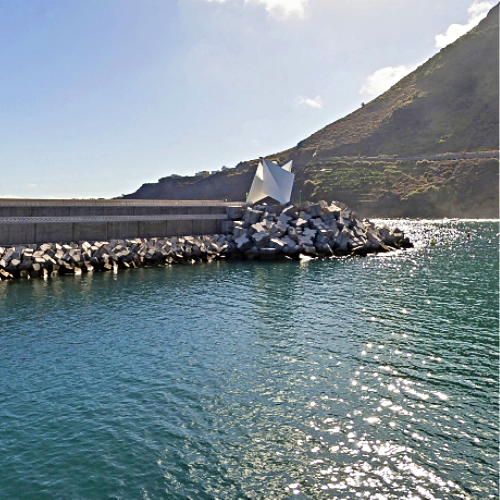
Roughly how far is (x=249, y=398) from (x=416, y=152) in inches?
5687

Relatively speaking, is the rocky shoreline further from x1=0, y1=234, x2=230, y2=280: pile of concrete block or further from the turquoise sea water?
the turquoise sea water

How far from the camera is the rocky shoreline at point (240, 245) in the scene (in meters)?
30.5

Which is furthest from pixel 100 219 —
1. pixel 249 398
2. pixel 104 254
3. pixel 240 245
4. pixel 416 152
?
pixel 416 152

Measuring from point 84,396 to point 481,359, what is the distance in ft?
39.9

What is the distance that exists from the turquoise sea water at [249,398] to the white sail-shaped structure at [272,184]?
94.6 feet

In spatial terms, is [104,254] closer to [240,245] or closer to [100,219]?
[100,219]

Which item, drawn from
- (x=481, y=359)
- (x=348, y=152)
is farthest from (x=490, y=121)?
(x=481, y=359)

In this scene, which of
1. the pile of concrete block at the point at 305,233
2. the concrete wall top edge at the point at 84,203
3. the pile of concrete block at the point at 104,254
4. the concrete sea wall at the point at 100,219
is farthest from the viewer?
the pile of concrete block at the point at 305,233

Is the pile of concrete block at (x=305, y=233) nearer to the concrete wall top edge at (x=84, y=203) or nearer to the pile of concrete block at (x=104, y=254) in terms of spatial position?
the pile of concrete block at (x=104, y=254)

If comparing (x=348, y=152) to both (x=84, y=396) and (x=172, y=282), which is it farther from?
(x=84, y=396)

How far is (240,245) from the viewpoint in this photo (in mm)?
39531

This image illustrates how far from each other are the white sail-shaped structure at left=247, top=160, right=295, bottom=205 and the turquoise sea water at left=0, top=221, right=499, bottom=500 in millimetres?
28837

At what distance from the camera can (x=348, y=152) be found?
150m

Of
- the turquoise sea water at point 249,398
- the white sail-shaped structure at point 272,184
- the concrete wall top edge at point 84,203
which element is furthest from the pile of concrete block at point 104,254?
the white sail-shaped structure at point 272,184
